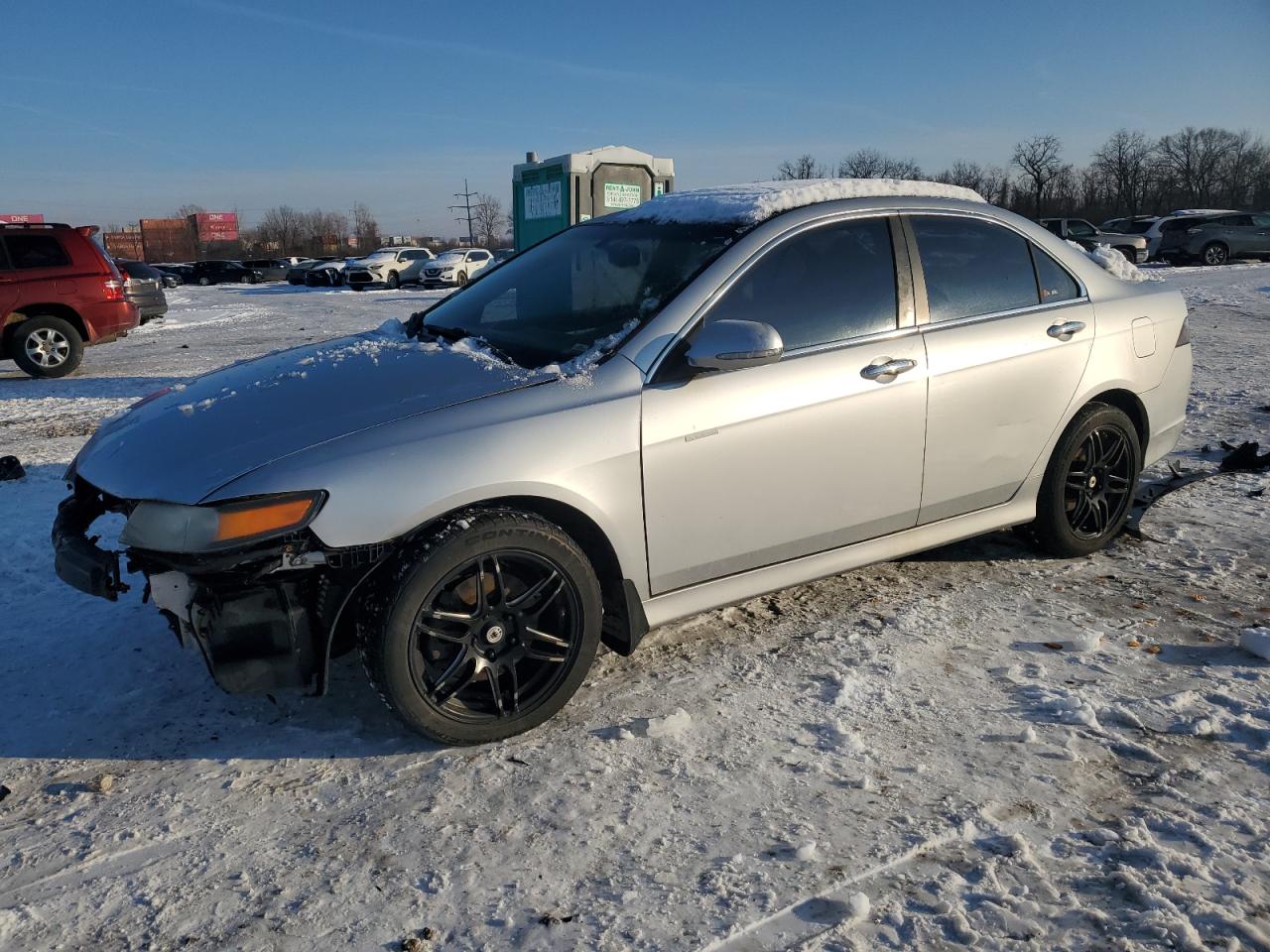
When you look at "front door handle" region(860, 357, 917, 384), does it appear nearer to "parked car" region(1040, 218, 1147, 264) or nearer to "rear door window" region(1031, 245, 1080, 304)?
"rear door window" region(1031, 245, 1080, 304)

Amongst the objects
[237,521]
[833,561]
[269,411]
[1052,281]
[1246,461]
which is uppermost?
[1052,281]

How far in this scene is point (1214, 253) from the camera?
28.5 m

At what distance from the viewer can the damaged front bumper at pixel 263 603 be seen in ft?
8.33

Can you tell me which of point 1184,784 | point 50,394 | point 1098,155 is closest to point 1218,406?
point 1184,784

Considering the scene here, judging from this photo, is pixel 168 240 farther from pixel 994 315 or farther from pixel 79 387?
pixel 994 315

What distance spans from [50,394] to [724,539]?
9.05m

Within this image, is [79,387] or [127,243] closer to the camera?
[79,387]

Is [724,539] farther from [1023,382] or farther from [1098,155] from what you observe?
[1098,155]

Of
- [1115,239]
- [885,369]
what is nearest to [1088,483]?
[885,369]

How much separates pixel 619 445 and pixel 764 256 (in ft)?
3.26

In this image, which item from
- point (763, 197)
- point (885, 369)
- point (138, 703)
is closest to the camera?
point (138, 703)

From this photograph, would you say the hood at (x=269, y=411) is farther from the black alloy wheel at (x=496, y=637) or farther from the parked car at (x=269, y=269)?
the parked car at (x=269, y=269)

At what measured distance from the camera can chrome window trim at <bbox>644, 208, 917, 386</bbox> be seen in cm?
308

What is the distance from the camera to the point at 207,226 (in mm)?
85812
